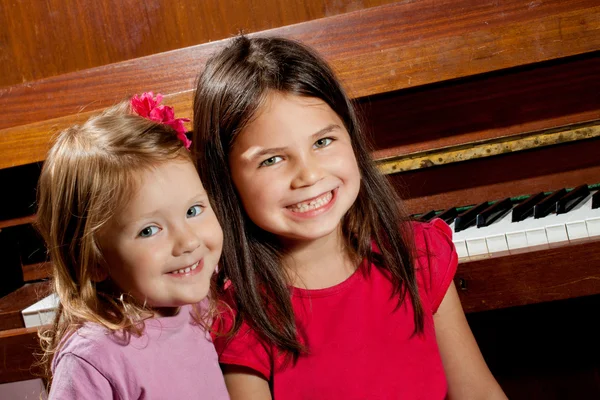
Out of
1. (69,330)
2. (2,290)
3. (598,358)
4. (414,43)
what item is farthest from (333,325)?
(598,358)

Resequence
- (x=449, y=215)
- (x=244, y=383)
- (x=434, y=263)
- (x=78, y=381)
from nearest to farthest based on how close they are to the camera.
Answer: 1. (x=78, y=381)
2. (x=244, y=383)
3. (x=434, y=263)
4. (x=449, y=215)

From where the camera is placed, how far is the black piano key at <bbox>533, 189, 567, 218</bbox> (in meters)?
1.75

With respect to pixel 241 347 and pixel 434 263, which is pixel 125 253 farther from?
pixel 434 263

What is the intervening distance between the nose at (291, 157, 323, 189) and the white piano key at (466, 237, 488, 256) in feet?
1.40

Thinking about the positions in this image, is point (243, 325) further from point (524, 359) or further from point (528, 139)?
point (524, 359)

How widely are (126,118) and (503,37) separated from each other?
0.86m

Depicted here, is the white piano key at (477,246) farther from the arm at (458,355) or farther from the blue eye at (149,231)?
the blue eye at (149,231)

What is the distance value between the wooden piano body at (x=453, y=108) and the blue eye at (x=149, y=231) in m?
0.51

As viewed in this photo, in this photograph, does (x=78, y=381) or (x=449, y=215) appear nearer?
(x=78, y=381)

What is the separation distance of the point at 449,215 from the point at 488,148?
0.20 metres

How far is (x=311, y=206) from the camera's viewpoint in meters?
1.45

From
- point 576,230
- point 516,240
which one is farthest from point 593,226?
point 516,240

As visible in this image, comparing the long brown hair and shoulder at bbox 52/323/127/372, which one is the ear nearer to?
shoulder at bbox 52/323/127/372

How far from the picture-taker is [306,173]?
1.41 metres
